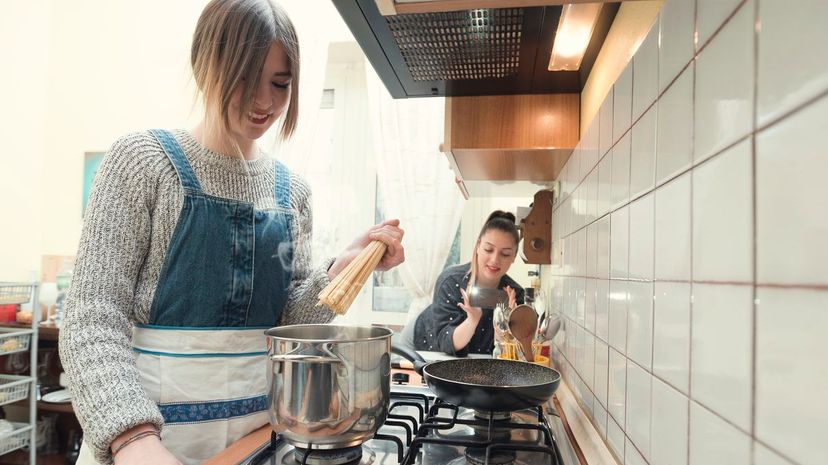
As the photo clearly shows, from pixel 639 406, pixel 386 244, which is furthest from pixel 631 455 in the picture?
pixel 386 244

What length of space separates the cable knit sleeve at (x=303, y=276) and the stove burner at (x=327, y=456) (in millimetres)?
369

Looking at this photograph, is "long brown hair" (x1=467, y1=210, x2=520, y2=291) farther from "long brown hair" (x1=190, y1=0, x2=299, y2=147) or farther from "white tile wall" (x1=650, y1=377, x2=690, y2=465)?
"white tile wall" (x1=650, y1=377, x2=690, y2=465)

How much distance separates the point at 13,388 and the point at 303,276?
2.25 metres

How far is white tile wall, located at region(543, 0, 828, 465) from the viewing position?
0.30m

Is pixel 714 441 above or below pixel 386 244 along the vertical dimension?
below

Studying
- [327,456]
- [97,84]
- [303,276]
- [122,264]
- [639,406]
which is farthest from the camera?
[97,84]

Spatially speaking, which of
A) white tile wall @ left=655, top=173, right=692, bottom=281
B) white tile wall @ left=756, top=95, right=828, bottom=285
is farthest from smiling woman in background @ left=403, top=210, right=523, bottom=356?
white tile wall @ left=756, top=95, right=828, bottom=285

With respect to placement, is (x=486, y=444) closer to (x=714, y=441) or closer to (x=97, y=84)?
(x=714, y=441)

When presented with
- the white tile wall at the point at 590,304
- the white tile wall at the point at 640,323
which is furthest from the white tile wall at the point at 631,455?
the white tile wall at the point at 590,304

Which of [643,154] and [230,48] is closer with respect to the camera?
[643,154]

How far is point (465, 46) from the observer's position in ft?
3.11

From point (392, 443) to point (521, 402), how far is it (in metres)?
0.23

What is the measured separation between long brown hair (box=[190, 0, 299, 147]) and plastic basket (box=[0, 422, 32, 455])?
7.96 feet

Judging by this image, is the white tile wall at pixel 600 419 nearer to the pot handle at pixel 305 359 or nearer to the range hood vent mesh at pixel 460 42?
the pot handle at pixel 305 359
